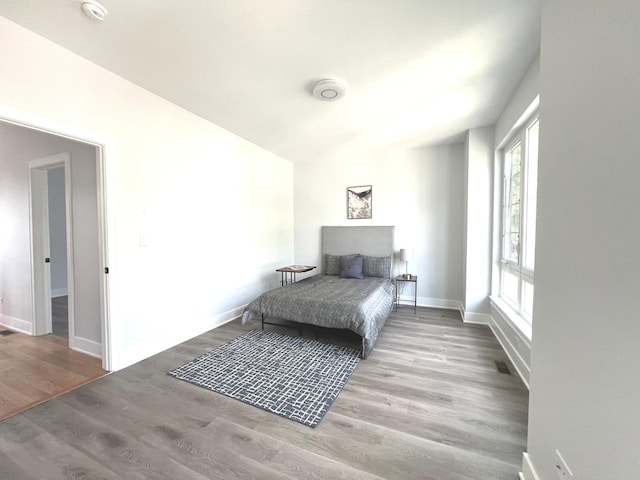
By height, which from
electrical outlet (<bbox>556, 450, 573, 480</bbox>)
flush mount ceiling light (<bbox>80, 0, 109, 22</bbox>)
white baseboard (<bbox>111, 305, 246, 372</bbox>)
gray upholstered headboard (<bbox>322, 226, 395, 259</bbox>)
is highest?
flush mount ceiling light (<bbox>80, 0, 109, 22</bbox>)

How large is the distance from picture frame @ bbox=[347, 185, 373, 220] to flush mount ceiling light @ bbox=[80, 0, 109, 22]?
152 inches

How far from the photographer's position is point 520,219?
8.94 feet

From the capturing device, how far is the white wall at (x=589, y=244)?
73 cm

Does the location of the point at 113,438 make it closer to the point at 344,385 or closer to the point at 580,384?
the point at 344,385

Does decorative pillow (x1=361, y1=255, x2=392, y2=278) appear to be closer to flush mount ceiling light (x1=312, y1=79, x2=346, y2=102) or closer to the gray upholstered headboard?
the gray upholstered headboard

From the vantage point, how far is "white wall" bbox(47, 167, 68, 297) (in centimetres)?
527

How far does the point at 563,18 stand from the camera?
3.51ft

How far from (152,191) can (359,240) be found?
10.8 feet

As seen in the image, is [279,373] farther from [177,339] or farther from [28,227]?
[28,227]

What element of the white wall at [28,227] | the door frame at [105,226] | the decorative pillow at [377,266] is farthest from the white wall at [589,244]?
the white wall at [28,227]

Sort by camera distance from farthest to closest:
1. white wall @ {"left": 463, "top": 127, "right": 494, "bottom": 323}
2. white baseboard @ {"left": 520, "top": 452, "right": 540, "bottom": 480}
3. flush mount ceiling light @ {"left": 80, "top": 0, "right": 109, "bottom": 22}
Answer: white wall @ {"left": 463, "top": 127, "right": 494, "bottom": 323} < flush mount ceiling light @ {"left": 80, "top": 0, "right": 109, "bottom": 22} < white baseboard @ {"left": 520, "top": 452, "right": 540, "bottom": 480}

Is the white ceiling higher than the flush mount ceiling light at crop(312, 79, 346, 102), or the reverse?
the white ceiling

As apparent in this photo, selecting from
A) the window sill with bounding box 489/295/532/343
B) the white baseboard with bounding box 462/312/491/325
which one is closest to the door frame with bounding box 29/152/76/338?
the window sill with bounding box 489/295/532/343

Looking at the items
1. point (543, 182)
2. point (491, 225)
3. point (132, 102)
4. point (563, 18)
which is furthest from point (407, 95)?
point (132, 102)
